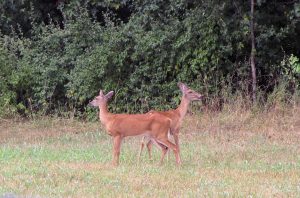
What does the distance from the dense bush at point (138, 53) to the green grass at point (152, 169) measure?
11.1 ft

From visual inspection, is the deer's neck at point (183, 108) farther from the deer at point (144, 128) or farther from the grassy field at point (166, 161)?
the deer at point (144, 128)

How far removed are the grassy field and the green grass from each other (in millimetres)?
11

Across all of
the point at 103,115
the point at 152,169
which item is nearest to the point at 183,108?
the point at 103,115

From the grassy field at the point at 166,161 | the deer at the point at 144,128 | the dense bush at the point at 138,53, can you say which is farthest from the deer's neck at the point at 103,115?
the dense bush at the point at 138,53

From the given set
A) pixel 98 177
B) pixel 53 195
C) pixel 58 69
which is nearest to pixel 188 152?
pixel 98 177

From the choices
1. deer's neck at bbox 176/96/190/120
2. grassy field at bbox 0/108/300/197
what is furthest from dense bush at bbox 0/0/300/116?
deer's neck at bbox 176/96/190/120

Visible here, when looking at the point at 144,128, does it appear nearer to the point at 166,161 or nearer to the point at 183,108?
the point at 166,161

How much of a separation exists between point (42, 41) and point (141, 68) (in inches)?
107

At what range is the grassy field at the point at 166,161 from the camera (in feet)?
28.6

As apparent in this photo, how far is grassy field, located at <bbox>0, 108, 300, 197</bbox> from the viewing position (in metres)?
8.71

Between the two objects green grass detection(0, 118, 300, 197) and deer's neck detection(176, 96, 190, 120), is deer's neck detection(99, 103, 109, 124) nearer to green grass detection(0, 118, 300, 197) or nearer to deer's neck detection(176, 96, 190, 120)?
green grass detection(0, 118, 300, 197)

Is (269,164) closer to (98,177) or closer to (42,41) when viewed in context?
(98,177)

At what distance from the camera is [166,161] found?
11.2 m

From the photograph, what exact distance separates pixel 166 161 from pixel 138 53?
6344 mm
